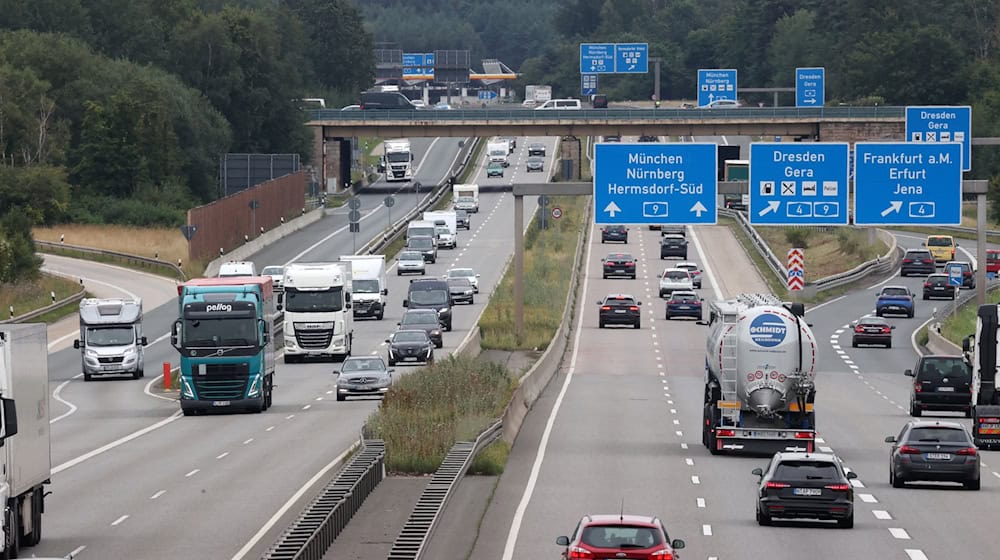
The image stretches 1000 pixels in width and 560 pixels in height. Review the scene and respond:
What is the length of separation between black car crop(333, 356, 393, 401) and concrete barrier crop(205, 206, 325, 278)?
39.5 m

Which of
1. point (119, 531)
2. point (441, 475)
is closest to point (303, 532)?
point (119, 531)

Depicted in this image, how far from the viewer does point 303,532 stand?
2186 cm

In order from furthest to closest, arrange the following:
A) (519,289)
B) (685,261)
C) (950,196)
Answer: (685,261), (519,289), (950,196)

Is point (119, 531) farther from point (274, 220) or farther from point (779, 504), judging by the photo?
point (274, 220)

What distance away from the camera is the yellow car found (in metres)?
101

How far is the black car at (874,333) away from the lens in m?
69.4

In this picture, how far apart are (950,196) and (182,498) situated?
3079 centimetres

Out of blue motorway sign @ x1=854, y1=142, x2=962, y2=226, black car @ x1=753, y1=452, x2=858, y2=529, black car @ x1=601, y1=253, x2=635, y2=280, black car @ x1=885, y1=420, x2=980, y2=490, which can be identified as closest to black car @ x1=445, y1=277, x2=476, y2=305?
black car @ x1=601, y1=253, x2=635, y2=280

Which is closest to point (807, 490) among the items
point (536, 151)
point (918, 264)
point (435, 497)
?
point (435, 497)

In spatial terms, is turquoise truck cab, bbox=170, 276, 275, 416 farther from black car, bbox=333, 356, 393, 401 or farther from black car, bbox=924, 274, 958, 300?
black car, bbox=924, 274, 958, 300

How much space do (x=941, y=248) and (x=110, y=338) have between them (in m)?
58.3

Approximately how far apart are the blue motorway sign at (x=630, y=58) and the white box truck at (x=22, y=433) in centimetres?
14253

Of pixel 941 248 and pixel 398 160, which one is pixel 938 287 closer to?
pixel 941 248

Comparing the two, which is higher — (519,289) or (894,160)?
(894,160)
